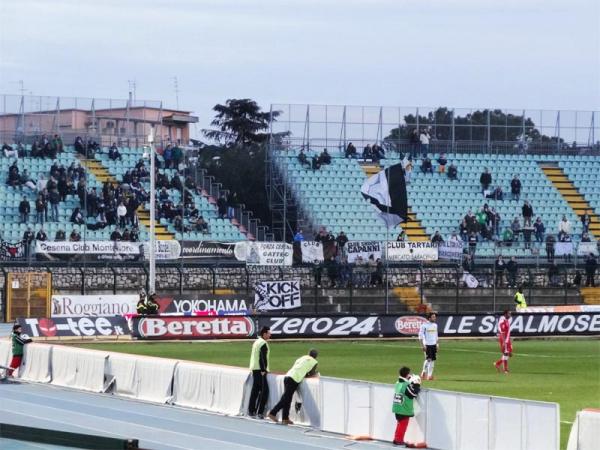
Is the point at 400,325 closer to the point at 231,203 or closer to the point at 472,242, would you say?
the point at 472,242

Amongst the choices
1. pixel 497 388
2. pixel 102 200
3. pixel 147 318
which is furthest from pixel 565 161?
pixel 497 388

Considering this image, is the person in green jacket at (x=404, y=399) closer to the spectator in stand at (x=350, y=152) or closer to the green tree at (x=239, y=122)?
the spectator in stand at (x=350, y=152)

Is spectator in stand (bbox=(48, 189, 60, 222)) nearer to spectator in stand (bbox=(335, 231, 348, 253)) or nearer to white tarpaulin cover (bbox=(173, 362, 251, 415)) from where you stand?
spectator in stand (bbox=(335, 231, 348, 253))

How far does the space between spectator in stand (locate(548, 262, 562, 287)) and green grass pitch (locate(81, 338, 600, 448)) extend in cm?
839

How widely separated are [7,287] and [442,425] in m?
30.1

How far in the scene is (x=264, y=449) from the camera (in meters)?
21.2

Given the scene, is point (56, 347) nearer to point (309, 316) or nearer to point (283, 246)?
point (309, 316)

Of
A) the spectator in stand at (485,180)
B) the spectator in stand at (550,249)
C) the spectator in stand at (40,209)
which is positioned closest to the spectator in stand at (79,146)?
the spectator in stand at (40,209)

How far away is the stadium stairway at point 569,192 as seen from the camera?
65.1 metres

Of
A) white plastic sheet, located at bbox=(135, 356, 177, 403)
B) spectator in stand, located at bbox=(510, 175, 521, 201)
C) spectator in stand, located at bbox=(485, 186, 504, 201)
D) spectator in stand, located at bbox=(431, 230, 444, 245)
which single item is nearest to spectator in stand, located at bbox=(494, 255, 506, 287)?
spectator in stand, located at bbox=(431, 230, 444, 245)

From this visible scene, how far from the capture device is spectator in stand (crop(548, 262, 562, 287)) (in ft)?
181

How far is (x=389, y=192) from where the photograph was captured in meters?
51.4

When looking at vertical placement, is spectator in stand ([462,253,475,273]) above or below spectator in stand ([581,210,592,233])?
below

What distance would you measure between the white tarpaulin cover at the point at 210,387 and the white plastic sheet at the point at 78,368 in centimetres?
307
